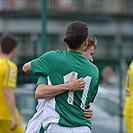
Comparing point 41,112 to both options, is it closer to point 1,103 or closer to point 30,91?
point 1,103

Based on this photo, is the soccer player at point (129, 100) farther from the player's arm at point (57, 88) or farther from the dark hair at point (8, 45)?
the player's arm at point (57, 88)

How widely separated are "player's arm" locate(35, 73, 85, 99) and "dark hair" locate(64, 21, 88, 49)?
26 cm

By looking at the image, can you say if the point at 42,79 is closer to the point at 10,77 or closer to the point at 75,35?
the point at 75,35

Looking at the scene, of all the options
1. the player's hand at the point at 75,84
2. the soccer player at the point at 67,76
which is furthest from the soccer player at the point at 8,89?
the player's hand at the point at 75,84

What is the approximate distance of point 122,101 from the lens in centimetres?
1180

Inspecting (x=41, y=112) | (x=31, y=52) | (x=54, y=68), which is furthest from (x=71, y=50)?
(x=31, y=52)

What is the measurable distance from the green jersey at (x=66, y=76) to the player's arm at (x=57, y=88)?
5 cm

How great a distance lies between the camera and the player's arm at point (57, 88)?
18.8ft

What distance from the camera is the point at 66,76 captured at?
5.80 m

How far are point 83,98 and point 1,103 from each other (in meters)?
3.04

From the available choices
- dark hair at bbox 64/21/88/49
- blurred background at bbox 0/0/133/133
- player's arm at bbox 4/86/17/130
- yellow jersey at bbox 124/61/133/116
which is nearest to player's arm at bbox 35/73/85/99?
dark hair at bbox 64/21/88/49

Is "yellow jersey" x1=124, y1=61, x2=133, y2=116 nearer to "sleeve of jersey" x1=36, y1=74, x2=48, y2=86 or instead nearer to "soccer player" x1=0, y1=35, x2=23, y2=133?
"soccer player" x1=0, y1=35, x2=23, y2=133

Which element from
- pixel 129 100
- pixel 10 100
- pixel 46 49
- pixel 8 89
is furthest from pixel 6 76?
pixel 129 100

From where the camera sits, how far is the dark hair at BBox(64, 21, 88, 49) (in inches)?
227
